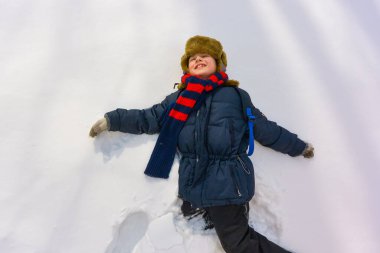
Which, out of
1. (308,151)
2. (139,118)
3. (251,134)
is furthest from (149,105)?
(308,151)

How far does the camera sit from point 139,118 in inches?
50.5

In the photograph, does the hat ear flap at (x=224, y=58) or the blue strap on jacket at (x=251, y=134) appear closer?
the blue strap on jacket at (x=251, y=134)

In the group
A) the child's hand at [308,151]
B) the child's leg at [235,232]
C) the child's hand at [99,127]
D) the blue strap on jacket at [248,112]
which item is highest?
the blue strap on jacket at [248,112]

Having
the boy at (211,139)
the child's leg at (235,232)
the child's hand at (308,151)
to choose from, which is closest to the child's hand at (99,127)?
the boy at (211,139)

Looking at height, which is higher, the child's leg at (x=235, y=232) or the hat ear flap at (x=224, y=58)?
the hat ear flap at (x=224, y=58)

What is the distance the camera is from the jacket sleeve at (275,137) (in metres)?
1.33

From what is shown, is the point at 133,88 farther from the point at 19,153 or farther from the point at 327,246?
the point at 327,246

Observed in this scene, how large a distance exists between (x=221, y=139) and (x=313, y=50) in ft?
2.50

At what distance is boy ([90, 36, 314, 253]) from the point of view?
1.22 meters

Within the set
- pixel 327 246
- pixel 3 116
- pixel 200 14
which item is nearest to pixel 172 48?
pixel 200 14

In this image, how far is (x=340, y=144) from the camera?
145cm

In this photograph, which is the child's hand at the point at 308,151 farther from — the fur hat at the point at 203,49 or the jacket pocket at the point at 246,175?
the fur hat at the point at 203,49

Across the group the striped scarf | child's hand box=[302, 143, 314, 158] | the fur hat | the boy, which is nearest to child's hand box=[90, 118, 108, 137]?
the boy

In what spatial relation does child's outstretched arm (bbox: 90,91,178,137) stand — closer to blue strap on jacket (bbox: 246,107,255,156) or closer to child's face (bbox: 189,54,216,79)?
child's face (bbox: 189,54,216,79)
